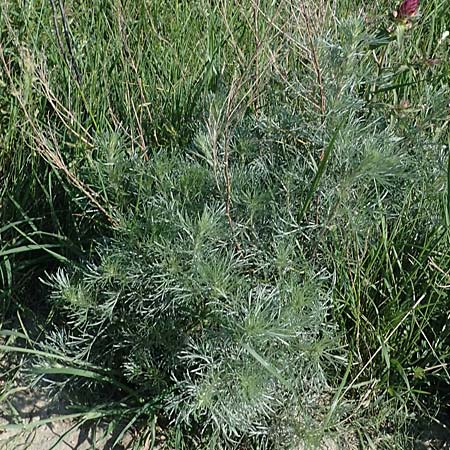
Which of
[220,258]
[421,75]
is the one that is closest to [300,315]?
[220,258]

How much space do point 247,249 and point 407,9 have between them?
0.76m

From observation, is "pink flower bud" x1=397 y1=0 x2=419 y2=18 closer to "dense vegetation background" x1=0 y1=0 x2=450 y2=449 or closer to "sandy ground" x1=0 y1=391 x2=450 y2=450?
"dense vegetation background" x1=0 y1=0 x2=450 y2=449

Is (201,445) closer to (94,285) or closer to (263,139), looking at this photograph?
(94,285)

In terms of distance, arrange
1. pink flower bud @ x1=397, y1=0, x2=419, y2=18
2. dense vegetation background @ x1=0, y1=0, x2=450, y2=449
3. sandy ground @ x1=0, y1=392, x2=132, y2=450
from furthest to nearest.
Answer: sandy ground @ x1=0, y1=392, x2=132, y2=450, pink flower bud @ x1=397, y1=0, x2=419, y2=18, dense vegetation background @ x1=0, y1=0, x2=450, y2=449

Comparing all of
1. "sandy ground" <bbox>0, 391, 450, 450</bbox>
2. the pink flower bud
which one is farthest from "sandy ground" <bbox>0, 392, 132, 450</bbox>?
the pink flower bud

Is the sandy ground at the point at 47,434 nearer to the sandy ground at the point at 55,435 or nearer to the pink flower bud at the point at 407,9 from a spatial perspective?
the sandy ground at the point at 55,435

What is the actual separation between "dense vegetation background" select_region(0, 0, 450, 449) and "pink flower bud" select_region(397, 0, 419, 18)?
29 millimetres

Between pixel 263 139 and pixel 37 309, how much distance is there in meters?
0.91

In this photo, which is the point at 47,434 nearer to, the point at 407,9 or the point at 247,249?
the point at 247,249

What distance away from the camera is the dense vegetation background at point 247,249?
6.46ft

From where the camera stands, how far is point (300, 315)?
6.41 feet

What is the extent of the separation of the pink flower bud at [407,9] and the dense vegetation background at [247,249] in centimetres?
3

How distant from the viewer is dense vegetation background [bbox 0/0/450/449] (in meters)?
1.97

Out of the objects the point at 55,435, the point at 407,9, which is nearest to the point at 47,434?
the point at 55,435
